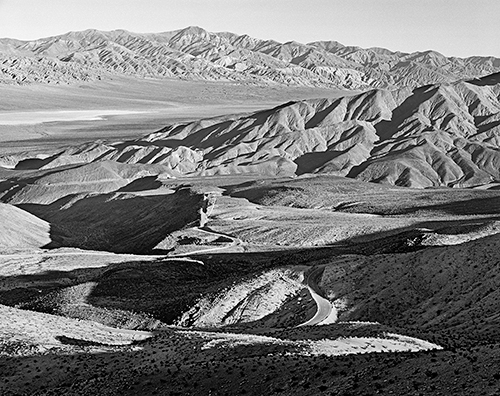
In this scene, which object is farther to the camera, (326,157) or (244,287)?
(326,157)

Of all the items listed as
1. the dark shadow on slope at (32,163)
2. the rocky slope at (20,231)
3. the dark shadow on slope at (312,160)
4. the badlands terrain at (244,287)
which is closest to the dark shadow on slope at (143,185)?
the badlands terrain at (244,287)

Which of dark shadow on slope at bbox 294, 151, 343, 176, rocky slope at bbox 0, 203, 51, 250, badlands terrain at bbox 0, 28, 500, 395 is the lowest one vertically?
dark shadow on slope at bbox 294, 151, 343, 176

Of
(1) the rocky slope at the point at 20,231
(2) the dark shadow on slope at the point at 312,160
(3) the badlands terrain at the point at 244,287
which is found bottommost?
(2) the dark shadow on slope at the point at 312,160

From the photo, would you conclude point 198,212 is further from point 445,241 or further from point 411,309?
point 411,309

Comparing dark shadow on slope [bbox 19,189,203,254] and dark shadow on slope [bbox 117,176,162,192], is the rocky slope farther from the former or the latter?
dark shadow on slope [bbox 117,176,162,192]

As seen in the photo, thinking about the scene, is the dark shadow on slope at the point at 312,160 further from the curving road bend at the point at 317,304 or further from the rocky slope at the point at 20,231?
the curving road bend at the point at 317,304

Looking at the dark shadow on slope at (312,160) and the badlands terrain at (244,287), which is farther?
the dark shadow on slope at (312,160)

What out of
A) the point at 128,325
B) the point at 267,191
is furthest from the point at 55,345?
the point at 267,191

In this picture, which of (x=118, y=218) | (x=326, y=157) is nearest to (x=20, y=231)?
(x=118, y=218)

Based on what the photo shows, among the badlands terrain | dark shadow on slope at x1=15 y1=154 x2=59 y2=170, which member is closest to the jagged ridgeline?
dark shadow on slope at x1=15 y1=154 x2=59 y2=170

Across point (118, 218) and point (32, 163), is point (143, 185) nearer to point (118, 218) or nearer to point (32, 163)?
point (118, 218)

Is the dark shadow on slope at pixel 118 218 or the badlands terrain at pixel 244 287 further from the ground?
the badlands terrain at pixel 244 287
